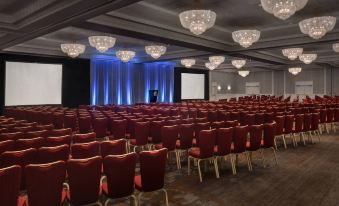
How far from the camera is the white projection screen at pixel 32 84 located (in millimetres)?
14430

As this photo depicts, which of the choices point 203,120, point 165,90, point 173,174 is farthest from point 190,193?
point 165,90

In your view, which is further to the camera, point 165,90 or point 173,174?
point 165,90

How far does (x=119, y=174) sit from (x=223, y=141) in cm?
241

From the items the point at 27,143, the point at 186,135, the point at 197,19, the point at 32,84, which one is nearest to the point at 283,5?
the point at 197,19

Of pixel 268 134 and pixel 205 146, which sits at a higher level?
pixel 268 134

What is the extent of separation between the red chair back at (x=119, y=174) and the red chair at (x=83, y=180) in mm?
122

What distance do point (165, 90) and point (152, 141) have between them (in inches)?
621

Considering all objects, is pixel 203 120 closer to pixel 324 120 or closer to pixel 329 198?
pixel 329 198

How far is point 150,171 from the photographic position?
3410 mm

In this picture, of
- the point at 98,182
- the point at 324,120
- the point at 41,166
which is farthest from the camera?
the point at 324,120

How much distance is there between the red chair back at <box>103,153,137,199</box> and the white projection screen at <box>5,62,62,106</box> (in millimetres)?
13617

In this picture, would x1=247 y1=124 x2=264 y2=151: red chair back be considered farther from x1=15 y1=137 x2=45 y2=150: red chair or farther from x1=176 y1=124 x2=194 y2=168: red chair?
x1=15 y1=137 x2=45 y2=150: red chair

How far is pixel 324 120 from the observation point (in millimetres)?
9805

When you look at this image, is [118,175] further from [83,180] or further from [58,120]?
[58,120]
